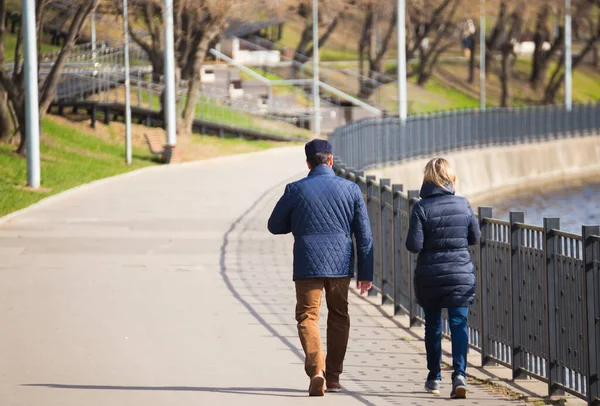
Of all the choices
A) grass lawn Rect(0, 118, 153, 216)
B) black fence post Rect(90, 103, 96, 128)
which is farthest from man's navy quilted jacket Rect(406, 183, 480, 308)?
black fence post Rect(90, 103, 96, 128)

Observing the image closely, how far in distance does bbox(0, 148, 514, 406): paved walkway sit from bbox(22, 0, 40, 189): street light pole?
3.12 meters

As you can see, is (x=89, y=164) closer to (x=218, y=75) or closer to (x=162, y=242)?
(x=162, y=242)

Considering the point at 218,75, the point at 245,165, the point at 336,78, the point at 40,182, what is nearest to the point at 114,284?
the point at 40,182

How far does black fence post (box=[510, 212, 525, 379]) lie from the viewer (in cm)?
1020

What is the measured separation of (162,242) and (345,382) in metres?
9.64

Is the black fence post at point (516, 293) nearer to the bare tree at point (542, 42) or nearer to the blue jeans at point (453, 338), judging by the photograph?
the blue jeans at point (453, 338)

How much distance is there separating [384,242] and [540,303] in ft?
16.9

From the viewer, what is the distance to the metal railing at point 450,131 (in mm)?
33750

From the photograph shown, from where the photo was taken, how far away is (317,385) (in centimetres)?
918

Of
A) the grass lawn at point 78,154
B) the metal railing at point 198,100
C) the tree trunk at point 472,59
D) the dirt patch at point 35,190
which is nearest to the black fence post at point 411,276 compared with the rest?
the grass lawn at point 78,154

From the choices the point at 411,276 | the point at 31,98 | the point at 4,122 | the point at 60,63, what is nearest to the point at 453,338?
the point at 411,276

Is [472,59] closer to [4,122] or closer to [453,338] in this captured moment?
[4,122]

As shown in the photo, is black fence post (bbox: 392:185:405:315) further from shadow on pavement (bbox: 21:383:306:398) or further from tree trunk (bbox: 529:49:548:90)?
tree trunk (bbox: 529:49:548:90)

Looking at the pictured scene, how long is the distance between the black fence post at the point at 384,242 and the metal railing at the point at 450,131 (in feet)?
50.9
